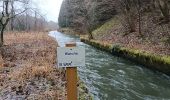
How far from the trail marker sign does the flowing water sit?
15.1ft

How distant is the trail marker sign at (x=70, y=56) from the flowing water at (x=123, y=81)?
4608mm

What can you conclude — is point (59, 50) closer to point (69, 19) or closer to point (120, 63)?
point (120, 63)

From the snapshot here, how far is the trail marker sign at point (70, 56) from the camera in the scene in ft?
15.5

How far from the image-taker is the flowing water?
9.82m

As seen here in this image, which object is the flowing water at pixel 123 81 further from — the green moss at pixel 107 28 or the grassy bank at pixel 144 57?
the green moss at pixel 107 28

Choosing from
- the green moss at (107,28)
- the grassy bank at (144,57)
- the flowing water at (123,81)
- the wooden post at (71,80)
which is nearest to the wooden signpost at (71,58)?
the wooden post at (71,80)

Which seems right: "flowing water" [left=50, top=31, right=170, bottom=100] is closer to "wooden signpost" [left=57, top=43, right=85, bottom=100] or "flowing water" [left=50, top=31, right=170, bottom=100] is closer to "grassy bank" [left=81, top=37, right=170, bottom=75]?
"grassy bank" [left=81, top=37, right=170, bottom=75]

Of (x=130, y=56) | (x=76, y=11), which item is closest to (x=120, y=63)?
(x=130, y=56)

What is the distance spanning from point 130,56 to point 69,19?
149 feet

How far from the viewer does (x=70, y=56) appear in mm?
4750

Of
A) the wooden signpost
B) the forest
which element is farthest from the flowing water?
the wooden signpost

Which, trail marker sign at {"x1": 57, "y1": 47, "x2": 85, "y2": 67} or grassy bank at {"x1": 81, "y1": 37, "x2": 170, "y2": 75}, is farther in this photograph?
grassy bank at {"x1": 81, "y1": 37, "x2": 170, "y2": 75}

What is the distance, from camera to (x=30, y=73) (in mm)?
10352

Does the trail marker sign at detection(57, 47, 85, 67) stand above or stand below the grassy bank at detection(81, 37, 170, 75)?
above
